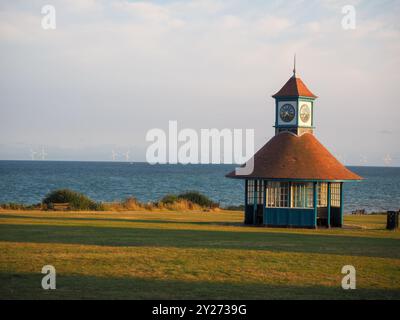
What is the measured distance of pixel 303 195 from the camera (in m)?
36.8

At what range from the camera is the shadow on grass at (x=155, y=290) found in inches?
678

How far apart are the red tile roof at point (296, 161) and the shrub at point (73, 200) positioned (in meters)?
16.7

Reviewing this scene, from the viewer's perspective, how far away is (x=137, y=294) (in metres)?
17.4

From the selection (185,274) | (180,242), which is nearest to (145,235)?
(180,242)

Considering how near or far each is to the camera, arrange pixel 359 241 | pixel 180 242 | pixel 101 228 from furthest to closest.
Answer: pixel 101 228 < pixel 359 241 < pixel 180 242

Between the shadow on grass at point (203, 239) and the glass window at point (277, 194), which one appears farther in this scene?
the glass window at point (277, 194)

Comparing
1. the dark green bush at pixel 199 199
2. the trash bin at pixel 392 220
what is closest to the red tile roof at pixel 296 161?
the trash bin at pixel 392 220

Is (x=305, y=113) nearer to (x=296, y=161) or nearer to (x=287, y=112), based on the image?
(x=287, y=112)

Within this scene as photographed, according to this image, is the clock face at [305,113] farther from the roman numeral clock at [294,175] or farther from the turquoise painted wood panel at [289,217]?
the turquoise painted wood panel at [289,217]

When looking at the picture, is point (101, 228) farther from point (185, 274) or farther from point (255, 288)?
point (255, 288)

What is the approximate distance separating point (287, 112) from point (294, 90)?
1.24 m

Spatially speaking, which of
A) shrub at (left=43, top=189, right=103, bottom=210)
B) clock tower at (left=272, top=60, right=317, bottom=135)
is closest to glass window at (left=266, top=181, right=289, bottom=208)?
clock tower at (left=272, top=60, right=317, bottom=135)

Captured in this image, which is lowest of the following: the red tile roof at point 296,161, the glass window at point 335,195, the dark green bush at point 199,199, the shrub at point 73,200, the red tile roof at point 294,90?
the dark green bush at point 199,199

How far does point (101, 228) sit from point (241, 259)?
12.1 m
